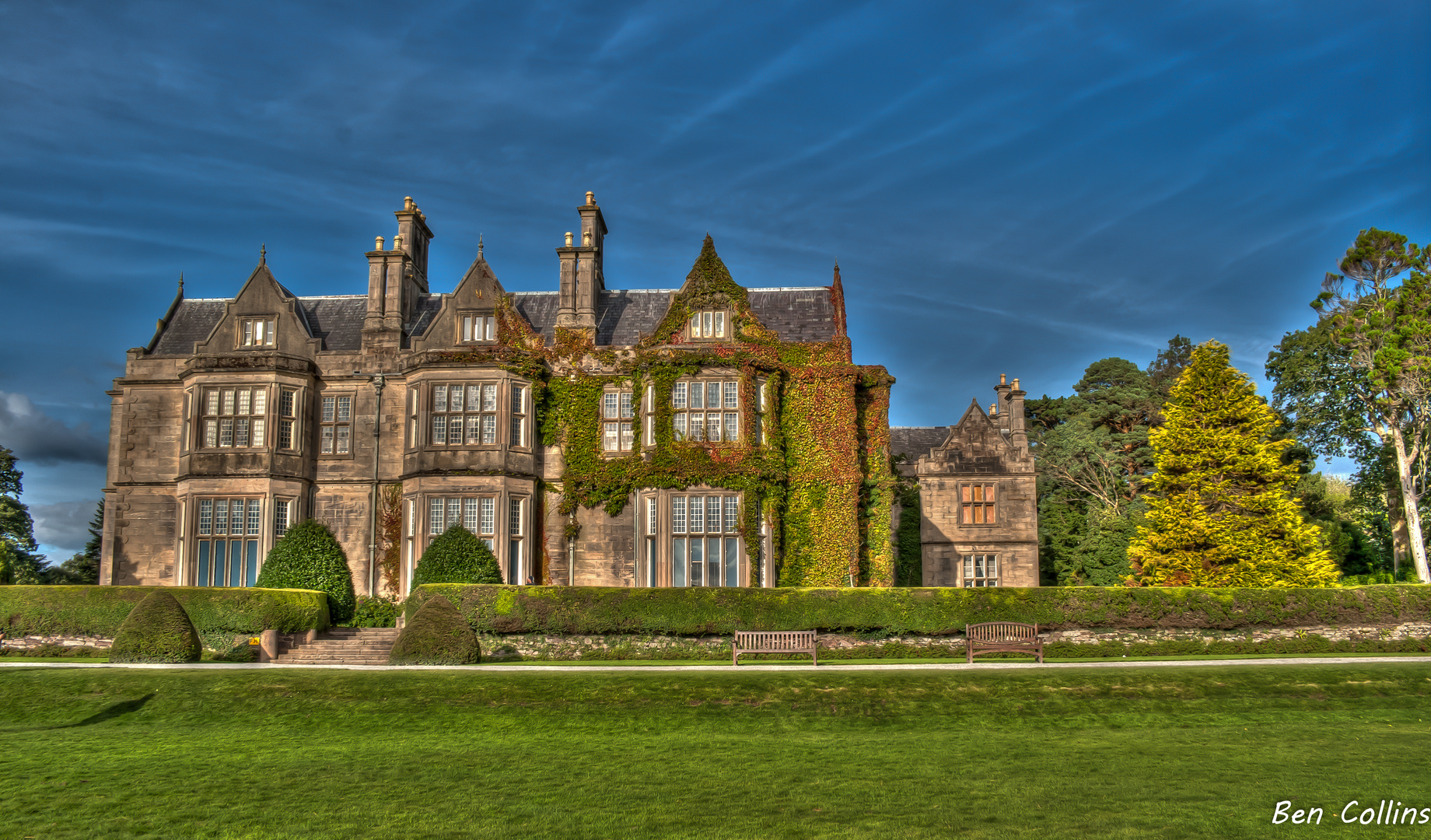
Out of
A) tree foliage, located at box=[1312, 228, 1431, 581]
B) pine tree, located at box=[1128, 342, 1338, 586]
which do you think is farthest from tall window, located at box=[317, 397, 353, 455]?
tree foliage, located at box=[1312, 228, 1431, 581]

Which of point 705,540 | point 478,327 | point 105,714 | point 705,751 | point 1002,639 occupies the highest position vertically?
point 478,327

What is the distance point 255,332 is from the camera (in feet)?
115

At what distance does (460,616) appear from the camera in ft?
87.9

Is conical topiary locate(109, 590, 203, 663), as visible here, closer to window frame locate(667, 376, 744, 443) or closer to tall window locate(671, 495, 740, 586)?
tall window locate(671, 495, 740, 586)

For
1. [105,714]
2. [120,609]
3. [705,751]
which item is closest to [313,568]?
[120,609]

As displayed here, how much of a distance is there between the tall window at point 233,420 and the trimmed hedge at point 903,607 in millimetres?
10008

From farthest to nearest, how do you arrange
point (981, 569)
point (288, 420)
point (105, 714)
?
1. point (981, 569)
2. point (288, 420)
3. point (105, 714)

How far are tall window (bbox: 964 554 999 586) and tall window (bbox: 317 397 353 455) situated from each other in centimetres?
2538

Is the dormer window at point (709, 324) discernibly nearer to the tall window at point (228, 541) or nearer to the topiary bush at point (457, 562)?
the topiary bush at point (457, 562)

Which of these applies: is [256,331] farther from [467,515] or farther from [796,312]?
[796,312]

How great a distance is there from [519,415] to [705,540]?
7.67 m

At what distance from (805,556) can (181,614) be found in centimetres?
1860

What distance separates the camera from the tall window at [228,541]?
107 ft
